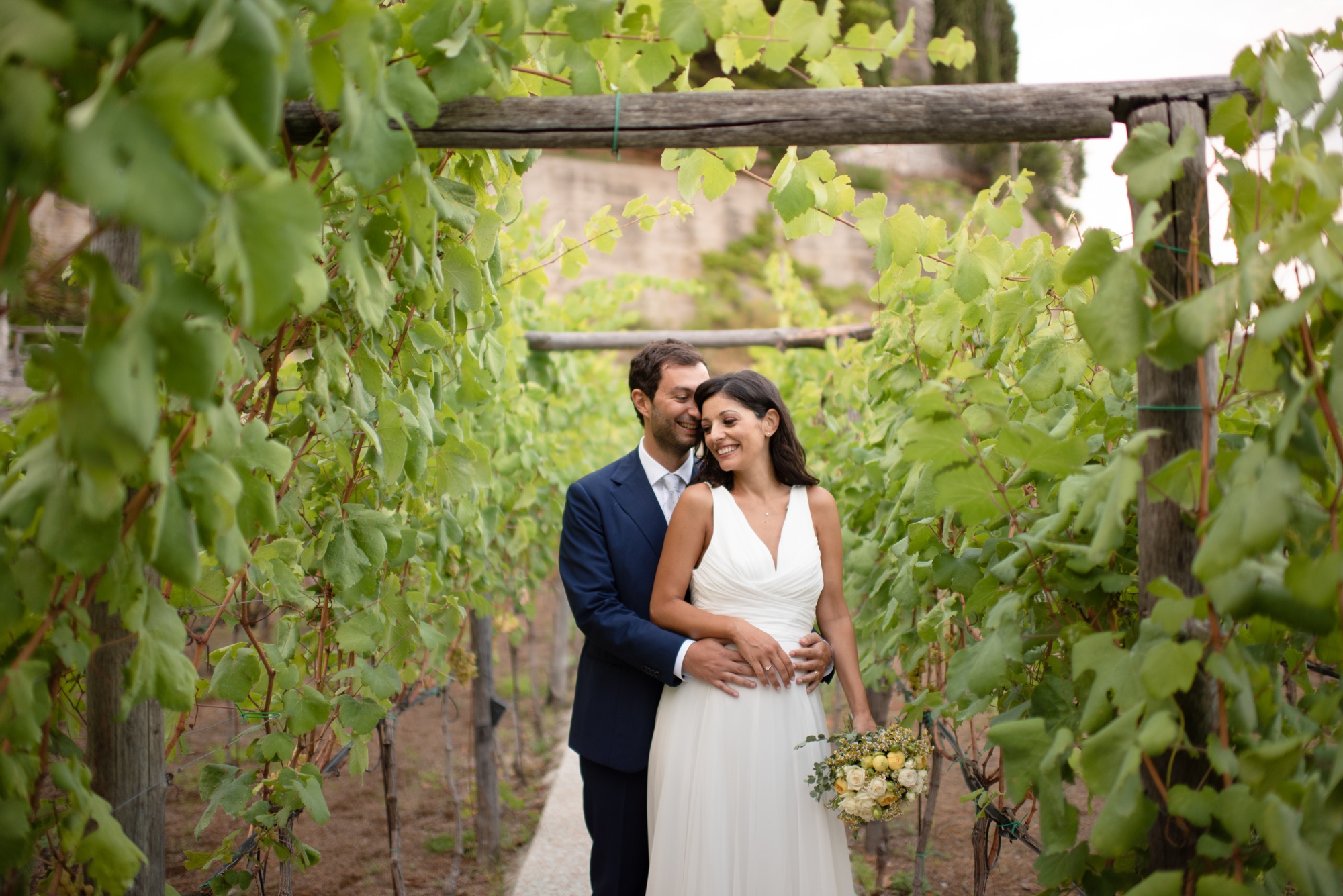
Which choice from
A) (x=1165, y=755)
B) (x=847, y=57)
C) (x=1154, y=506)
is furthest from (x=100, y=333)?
(x=1165, y=755)

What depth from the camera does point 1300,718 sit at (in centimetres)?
127

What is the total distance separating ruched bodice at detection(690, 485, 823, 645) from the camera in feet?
6.88

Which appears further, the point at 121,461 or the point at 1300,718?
the point at 1300,718

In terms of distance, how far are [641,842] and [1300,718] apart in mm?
1610

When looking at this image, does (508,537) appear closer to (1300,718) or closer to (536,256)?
(536,256)

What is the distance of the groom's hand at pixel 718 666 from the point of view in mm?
2025

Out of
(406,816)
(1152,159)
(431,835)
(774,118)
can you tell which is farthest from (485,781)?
(1152,159)

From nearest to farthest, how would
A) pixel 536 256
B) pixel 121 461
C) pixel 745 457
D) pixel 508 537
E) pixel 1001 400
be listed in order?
pixel 121 461, pixel 1001 400, pixel 745 457, pixel 536 256, pixel 508 537

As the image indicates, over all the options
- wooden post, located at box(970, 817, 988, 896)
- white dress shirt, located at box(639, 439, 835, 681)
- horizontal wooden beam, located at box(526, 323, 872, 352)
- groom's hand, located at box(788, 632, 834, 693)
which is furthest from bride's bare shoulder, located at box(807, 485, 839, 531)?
horizontal wooden beam, located at box(526, 323, 872, 352)

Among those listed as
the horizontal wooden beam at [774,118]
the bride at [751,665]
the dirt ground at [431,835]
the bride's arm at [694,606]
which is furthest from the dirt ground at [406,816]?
the horizontal wooden beam at [774,118]

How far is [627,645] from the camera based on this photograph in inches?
84.0

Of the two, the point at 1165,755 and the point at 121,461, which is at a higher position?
the point at 121,461

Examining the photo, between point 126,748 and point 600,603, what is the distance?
118cm

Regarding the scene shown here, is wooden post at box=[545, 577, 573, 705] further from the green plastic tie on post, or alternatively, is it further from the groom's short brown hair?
the green plastic tie on post
